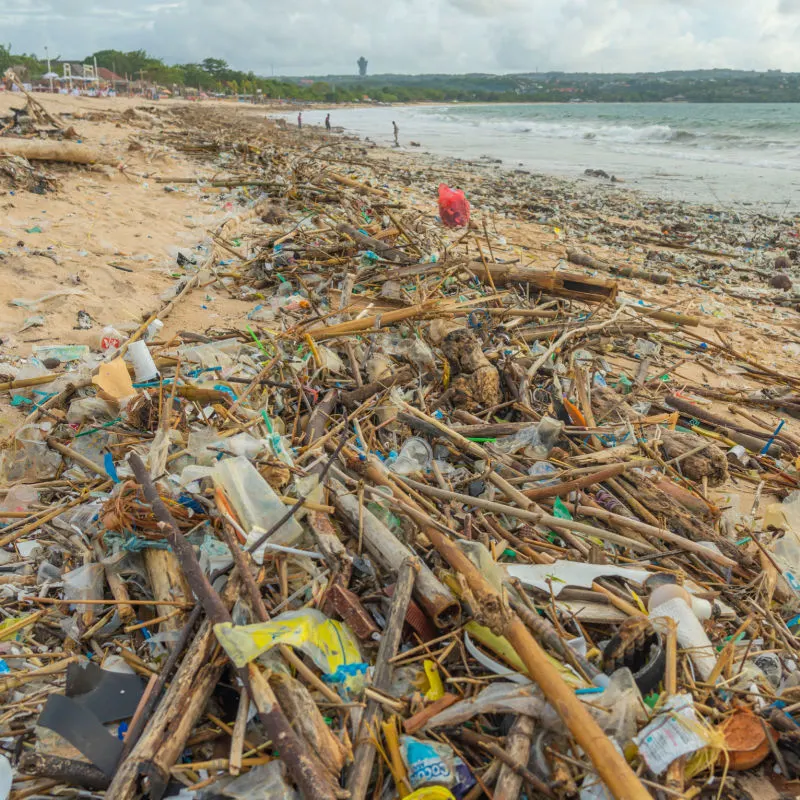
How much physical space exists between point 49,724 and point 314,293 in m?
3.64

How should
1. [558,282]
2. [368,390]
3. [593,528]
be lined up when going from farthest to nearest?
1. [558,282]
2. [368,390]
3. [593,528]

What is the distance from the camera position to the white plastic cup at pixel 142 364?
10.1ft

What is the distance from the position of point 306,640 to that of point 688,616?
4.13 ft

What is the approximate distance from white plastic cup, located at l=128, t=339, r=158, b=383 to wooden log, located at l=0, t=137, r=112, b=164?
630 centimetres

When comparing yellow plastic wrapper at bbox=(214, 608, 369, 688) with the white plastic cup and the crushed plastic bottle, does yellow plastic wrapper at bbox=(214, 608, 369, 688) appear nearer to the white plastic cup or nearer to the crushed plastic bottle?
the crushed plastic bottle

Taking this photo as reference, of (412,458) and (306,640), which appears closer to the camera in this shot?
(306,640)

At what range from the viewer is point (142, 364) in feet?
10.2

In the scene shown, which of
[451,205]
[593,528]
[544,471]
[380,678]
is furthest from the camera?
[451,205]

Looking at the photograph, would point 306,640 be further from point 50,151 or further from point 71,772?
point 50,151

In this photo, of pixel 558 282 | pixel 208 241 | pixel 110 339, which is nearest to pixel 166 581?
pixel 110 339

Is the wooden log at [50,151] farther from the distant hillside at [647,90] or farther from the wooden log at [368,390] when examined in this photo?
the distant hillside at [647,90]

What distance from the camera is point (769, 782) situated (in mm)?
1540

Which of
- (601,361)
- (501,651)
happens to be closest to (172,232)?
(601,361)

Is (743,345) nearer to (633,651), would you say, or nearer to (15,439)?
(633,651)
